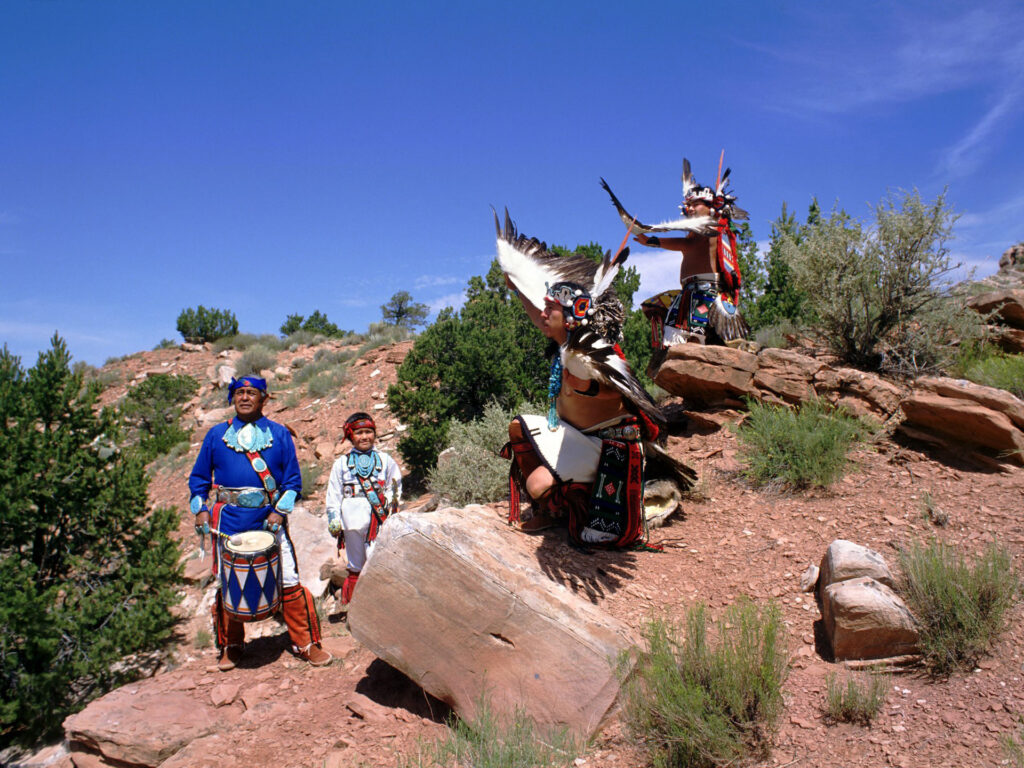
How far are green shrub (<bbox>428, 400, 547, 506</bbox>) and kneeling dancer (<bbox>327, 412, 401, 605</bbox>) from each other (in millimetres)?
2089

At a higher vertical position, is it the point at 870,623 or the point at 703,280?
the point at 703,280

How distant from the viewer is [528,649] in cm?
360

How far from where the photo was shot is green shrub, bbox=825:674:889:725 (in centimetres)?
295

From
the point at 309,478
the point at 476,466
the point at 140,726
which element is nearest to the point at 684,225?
the point at 476,466

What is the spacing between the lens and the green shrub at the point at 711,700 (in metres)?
2.89

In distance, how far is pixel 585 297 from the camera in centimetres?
412

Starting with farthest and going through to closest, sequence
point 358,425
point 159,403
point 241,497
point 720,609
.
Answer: point 159,403, point 358,425, point 241,497, point 720,609

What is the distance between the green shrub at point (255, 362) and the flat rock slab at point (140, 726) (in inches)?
590

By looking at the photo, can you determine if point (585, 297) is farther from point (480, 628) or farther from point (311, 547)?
point (311, 547)

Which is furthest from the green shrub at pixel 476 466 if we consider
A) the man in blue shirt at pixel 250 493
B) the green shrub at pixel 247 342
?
the green shrub at pixel 247 342

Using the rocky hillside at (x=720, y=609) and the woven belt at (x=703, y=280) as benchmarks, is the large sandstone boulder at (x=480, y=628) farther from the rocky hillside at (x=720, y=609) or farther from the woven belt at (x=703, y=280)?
the woven belt at (x=703, y=280)

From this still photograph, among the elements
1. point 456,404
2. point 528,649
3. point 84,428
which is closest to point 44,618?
point 84,428

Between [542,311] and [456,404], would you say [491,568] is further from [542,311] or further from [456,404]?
[456,404]

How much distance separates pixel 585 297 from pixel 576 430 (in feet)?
3.40
